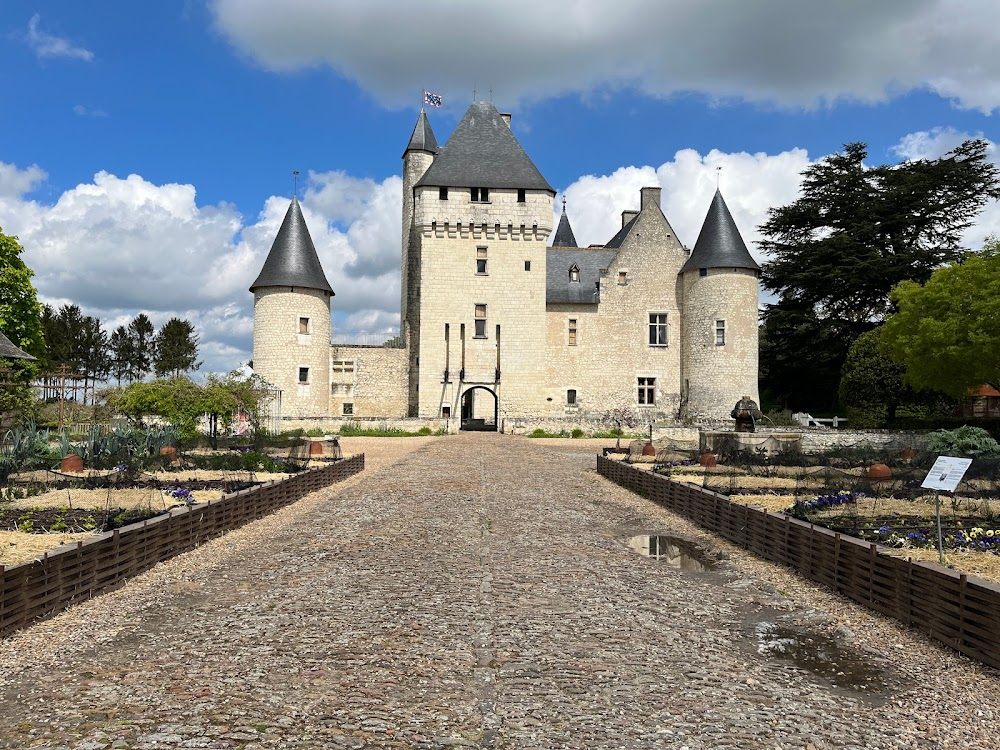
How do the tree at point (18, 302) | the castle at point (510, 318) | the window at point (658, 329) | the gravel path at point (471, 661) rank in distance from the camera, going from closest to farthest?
the gravel path at point (471, 661) → the tree at point (18, 302) → the castle at point (510, 318) → the window at point (658, 329)

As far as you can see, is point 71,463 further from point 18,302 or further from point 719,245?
point 719,245

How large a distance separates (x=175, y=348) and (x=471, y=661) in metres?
60.8

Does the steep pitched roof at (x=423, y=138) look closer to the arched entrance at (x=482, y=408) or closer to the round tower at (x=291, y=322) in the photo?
the round tower at (x=291, y=322)

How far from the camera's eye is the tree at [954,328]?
2469 cm

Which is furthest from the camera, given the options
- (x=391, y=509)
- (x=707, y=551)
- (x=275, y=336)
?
(x=275, y=336)

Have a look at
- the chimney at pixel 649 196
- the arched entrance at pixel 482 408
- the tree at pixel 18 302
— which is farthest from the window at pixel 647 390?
the tree at pixel 18 302

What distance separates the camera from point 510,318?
39312 millimetres

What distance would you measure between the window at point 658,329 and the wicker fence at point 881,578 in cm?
3042

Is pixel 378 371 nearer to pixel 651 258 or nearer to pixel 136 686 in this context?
pixel 651 258

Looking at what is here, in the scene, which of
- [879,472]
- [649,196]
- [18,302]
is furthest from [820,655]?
[649,196]

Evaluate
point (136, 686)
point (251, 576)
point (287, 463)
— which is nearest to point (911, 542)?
point (251, 576)

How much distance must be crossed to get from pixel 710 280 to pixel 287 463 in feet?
88.2

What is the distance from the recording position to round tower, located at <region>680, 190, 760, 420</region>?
38.5m

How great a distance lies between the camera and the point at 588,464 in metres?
21.6
